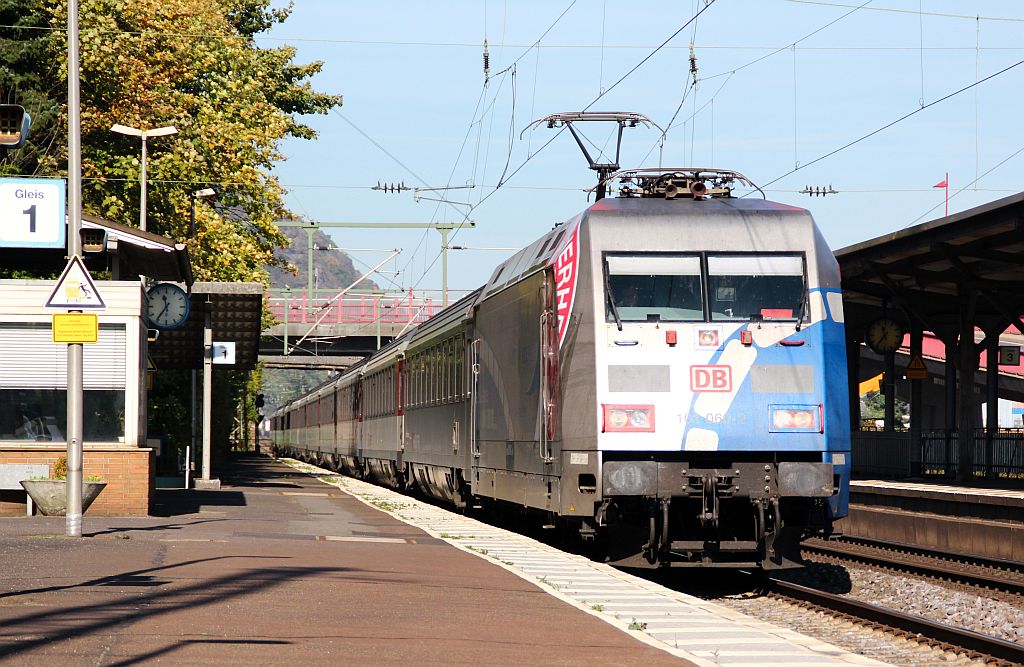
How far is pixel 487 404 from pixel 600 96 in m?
7.78

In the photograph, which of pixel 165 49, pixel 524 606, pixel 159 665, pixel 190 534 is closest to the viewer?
pixel 159 665

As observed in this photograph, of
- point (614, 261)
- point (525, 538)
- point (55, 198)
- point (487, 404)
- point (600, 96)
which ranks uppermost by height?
point (600, 96)

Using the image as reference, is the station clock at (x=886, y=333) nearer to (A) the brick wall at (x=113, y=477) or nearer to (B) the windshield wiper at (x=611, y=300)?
(A) the brick wall at (x=113, y=477)

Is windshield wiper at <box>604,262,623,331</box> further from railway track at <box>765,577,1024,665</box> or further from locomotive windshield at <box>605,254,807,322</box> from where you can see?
railway track at <box>765,577,1024,665</box>

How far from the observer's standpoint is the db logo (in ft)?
45.1

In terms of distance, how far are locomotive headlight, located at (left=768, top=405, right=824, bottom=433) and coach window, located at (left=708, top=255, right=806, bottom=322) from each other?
90 centimetres

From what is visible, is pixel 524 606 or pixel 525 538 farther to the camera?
pixel 525 538

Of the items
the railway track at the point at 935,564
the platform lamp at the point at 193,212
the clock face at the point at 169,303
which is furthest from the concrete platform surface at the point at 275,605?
the platform lamp at the point at 193,212

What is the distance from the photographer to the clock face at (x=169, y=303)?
90.0 ft

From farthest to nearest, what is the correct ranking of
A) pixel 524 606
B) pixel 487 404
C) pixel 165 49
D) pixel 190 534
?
1. pixel 165 49
2. pixel 487 404
3. pixel 190 534
4. pixel 524 606

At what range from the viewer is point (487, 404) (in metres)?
19.5

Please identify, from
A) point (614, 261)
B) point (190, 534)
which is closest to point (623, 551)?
point (614, 261)

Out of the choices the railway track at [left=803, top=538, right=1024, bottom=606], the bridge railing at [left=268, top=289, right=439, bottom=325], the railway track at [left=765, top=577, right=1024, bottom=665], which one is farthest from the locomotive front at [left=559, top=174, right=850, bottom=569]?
the bridge railing at [left=268, top=289, right=439, bottom=325]

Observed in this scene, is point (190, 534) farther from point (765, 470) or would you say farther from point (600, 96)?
point (600, 96)
